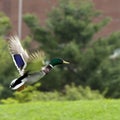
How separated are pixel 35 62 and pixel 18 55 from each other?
0.18 meters

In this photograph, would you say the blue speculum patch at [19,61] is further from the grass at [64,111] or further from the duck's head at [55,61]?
the grass at [64,111]

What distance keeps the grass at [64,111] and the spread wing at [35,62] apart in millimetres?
2875

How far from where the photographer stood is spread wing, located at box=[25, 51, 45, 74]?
16.1 ft

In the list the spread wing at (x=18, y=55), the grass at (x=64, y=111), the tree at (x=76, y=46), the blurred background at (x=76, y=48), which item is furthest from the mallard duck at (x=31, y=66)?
the tree at (x=76, y=46)

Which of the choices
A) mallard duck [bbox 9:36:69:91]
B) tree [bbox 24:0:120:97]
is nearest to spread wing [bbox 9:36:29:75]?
mallard duck [bbox 9:36:69:91]

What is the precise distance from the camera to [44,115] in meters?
8.00

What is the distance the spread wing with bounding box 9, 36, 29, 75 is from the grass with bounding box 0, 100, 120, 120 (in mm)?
2807

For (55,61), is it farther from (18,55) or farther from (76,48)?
(76,48)

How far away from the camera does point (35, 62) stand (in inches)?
192

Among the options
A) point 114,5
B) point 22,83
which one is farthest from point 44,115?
point 114,5

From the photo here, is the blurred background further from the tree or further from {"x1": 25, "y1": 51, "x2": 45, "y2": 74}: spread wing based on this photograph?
{"x1": 25, "y1": 51, "x2": 45, "y2": 74}: spread wing

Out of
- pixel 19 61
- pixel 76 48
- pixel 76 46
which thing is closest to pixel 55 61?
pixel 19 61

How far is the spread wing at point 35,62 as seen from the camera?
16.1ft

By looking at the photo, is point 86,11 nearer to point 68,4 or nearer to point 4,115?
point 68,4
